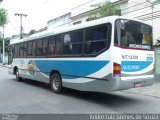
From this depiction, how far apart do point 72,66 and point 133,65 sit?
2.53m

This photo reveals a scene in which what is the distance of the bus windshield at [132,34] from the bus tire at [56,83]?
3.75 m

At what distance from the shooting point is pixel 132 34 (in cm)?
892

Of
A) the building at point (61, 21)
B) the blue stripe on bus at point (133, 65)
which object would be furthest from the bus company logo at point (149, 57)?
the building at point (61, 21)

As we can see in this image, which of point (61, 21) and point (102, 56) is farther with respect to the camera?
point (61, 21)

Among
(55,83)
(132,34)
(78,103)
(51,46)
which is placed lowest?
(78,103)

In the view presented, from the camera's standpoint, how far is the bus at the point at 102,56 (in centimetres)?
835

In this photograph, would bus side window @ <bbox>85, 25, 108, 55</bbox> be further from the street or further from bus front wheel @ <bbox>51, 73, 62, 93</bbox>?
bus front wheel @ <bbox>51, 73, 62, 93</bbox>

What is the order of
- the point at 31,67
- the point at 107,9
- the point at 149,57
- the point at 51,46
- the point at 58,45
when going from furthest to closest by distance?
the point at 107,9
the point at 31,67
the point at 51,46
the point at 58,45
the point at 149,57

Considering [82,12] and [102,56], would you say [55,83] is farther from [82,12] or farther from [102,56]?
[82,12]

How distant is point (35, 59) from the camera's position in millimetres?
13438

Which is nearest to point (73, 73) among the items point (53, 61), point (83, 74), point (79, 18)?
point (83, 74)

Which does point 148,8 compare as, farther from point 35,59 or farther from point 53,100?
point 53,100

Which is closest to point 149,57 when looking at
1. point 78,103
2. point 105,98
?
point 105,98

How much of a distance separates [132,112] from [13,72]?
10810 millimetres
